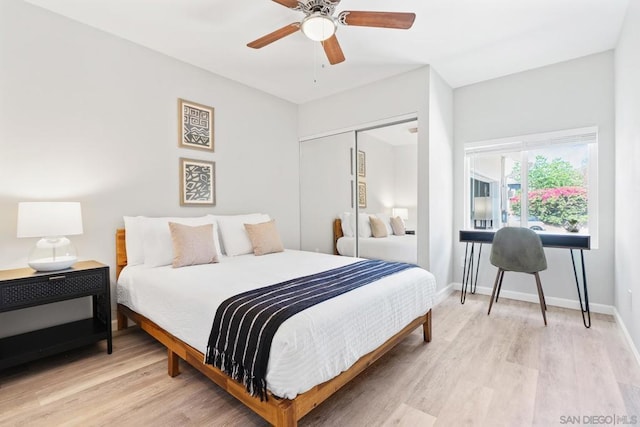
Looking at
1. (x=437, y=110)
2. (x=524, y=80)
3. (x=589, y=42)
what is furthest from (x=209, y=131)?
(x=589, y=42)

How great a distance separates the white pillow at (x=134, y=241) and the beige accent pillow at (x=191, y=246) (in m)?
0.29

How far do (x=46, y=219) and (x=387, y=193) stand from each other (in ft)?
10.4

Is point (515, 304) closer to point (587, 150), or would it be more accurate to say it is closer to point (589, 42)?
point (587, 150)

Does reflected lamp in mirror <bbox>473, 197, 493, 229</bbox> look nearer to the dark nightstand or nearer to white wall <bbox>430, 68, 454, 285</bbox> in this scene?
white wall <bbox>430, 68, 454, 285</bbox>

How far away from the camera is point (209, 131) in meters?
3.45

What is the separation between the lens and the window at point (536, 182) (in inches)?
129

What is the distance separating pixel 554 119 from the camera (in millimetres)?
3365

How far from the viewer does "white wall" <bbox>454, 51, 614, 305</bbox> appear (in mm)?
3104

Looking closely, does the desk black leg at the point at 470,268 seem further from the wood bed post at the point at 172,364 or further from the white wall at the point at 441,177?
the wood bed post at the point at 172,364

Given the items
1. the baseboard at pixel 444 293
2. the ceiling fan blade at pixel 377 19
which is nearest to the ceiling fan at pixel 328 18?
the ceiling fan blade at pixel 377 19

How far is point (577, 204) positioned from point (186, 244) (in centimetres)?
401

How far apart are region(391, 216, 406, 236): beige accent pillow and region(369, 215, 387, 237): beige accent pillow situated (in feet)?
0.42

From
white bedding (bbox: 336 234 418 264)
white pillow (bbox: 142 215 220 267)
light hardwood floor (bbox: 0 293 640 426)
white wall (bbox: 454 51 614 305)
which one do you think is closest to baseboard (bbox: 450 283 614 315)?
white wall (bbox: 454 51 614 305)

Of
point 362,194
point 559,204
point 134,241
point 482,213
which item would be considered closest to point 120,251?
point 134,241
